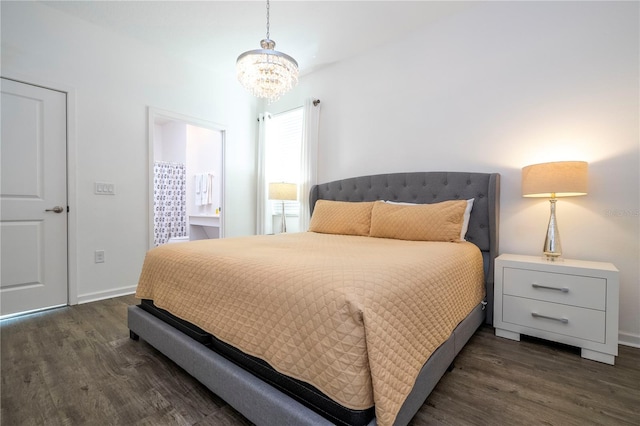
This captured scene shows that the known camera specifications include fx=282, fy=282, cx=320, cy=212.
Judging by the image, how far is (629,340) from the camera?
194 centimetres

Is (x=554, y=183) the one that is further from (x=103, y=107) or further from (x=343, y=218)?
(x=103, y=107)

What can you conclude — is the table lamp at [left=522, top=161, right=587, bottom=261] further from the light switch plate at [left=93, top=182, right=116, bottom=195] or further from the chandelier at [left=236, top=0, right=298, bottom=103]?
the light switch plate at [left=93, top=182, right=116, bottom=195]

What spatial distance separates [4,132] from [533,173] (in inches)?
167

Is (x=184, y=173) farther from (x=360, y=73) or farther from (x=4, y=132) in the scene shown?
(x=360, y=73)

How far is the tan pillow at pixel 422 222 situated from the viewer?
222 cm

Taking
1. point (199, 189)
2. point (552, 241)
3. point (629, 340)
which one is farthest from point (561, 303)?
point (199, 189)

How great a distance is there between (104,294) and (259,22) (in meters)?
3.17

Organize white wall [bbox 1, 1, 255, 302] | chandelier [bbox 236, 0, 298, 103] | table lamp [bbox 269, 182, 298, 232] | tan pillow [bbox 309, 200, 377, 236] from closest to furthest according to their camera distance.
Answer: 1. chandelier [bbox 236, 0, 298, 103]
2. white wall [bbox 1, 1, 255, 302]
3. tan pillow [bbox 309, 200, 377, 236]
4. table lamp [bbox 269, 182, 298, 232]

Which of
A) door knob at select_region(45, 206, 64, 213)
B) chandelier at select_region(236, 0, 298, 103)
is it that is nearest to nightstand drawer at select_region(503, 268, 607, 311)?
chandelier at select_region(236, 0, 298, 103)

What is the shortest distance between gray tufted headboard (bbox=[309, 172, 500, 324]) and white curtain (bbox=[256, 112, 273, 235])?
138cm

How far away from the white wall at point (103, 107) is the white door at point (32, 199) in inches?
4.0

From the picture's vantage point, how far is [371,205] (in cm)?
281

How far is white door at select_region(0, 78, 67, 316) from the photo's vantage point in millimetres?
2418

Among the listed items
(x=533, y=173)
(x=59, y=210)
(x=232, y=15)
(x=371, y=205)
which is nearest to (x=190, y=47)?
(x=232, y=15)
